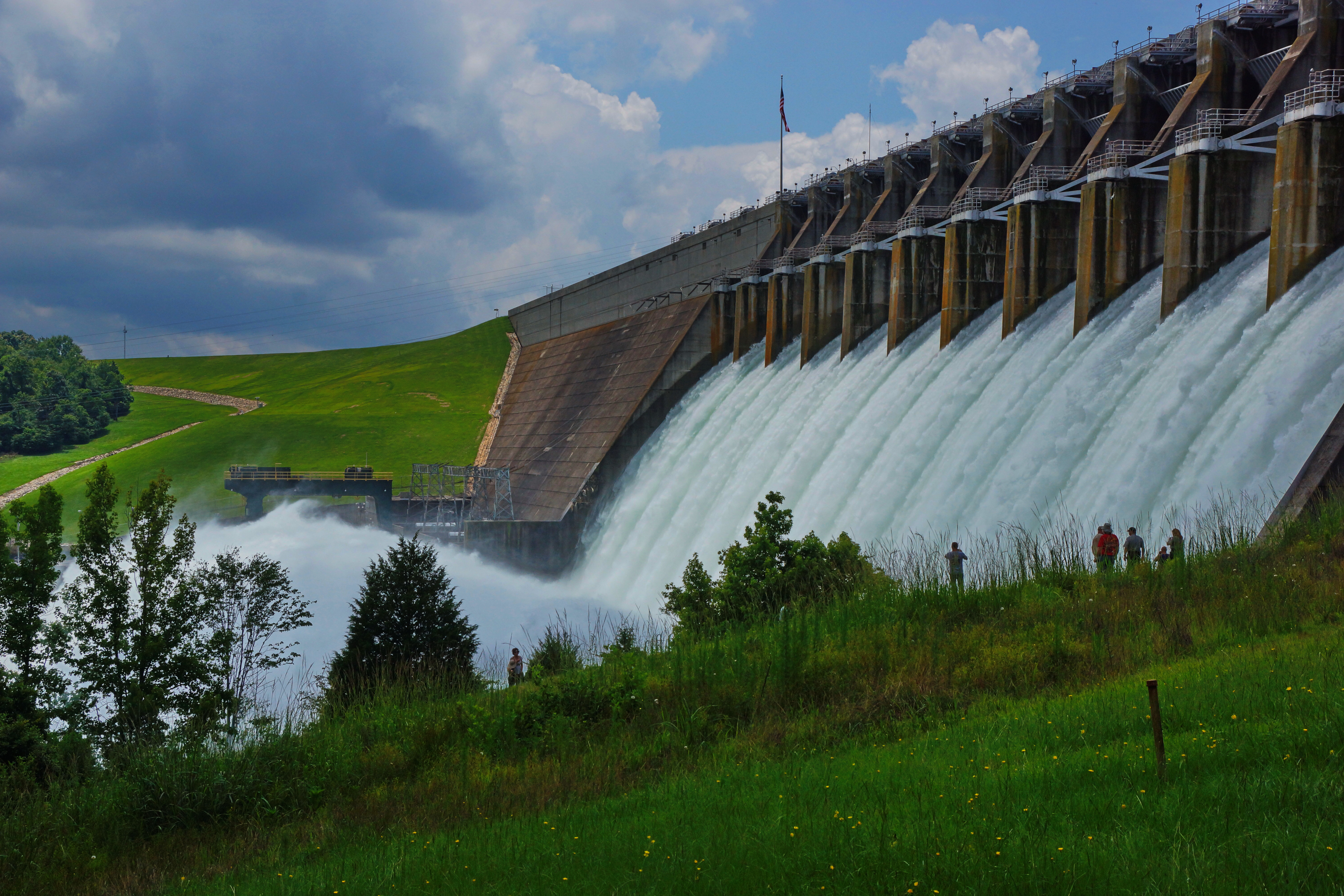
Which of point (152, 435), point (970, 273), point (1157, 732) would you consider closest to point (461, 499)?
point (970, 273)

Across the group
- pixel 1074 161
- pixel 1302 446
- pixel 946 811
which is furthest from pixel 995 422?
pixel 946 811

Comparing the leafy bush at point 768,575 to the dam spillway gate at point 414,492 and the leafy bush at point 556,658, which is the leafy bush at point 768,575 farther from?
the dam spillway gate at point 414,492

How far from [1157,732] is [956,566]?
894cm

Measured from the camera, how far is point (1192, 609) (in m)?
9.08

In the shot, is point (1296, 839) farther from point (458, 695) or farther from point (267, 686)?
point (267, 686)

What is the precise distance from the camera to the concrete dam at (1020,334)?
17.1 m

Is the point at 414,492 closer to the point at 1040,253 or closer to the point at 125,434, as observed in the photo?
the point at 1040,253

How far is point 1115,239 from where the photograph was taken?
23188mm

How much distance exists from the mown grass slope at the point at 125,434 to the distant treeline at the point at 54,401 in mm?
1046

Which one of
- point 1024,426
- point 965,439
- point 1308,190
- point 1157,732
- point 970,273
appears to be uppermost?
point 970,273

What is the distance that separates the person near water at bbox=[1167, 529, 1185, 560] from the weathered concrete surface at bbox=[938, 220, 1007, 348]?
632 inches

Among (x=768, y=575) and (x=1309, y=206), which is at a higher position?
(x=1309, y=206)

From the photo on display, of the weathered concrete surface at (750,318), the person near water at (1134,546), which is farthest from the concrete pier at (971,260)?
the person near water at (1134,546)

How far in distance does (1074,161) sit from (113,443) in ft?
277
